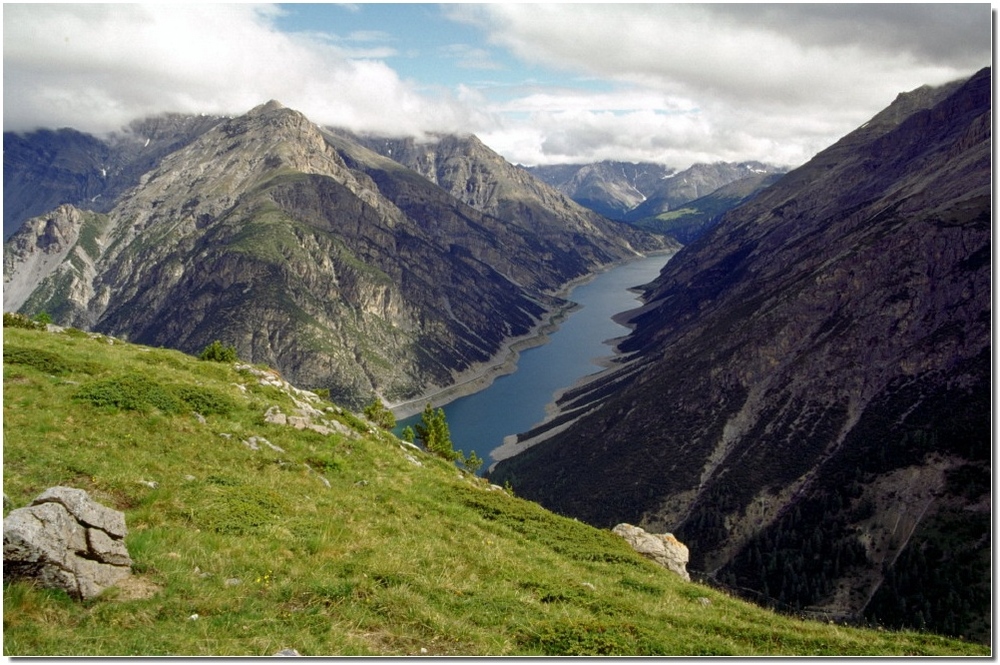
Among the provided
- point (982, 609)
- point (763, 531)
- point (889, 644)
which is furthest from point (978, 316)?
point (889, 644)

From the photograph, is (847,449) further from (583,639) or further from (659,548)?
(583,639)

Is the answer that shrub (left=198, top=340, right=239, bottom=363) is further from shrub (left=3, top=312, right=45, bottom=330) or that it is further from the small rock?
the small rock

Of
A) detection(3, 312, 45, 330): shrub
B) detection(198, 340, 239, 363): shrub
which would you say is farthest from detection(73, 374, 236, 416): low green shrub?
detection(198, 340, 239, 363): shrub

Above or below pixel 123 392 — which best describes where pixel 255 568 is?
below

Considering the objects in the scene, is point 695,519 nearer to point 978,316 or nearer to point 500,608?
point 978,316

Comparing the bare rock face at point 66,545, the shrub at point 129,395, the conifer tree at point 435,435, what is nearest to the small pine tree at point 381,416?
the conifer tree at point 435,435

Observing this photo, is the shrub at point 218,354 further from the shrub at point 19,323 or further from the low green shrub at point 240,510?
the low green shrub at point 240,510
